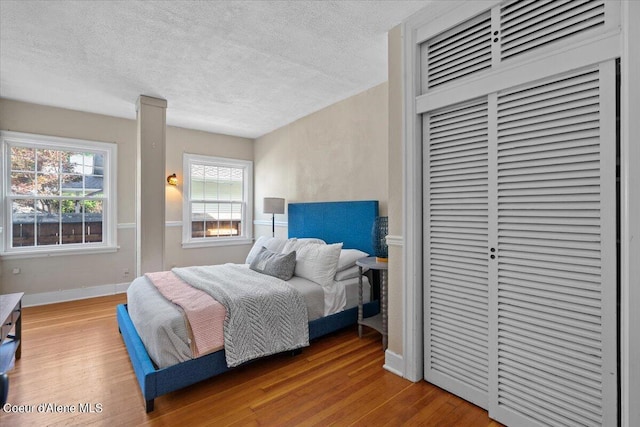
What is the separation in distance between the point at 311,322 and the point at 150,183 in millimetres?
2657

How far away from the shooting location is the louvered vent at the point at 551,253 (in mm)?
1515

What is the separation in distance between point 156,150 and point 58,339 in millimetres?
2242

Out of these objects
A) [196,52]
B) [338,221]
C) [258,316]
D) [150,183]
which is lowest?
[258,316]

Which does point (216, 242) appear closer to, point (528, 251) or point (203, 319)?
point (203, 319)

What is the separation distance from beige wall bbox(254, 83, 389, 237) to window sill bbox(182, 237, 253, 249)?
1.39ft

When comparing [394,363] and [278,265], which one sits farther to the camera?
[278,265]

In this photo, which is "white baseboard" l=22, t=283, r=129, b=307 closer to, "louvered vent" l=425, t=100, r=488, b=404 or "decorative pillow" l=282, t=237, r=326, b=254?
"decorative pillow" l=282, t=237, r=326, b=254

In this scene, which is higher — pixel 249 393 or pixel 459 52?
pixel 459 52

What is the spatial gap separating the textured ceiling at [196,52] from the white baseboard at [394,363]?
250cm

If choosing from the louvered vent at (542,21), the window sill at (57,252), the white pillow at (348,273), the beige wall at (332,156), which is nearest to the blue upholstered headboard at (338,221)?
the beige wall at (332,156)

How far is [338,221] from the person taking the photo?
391 centimetres

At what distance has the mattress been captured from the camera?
6.72 ft

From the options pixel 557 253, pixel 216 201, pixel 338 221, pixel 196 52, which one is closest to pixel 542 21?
pixel 557 253

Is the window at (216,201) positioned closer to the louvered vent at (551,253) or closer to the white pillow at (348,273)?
the white pillow at (348,273)
